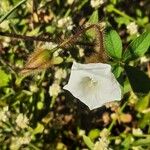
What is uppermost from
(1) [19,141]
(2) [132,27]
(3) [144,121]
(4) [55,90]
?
(2) [132,27]

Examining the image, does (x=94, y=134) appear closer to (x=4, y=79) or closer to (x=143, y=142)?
(x=143, y=142)

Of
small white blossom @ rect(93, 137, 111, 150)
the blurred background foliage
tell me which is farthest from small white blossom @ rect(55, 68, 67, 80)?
small white blossom @ rect(93, 137, 111, 150)

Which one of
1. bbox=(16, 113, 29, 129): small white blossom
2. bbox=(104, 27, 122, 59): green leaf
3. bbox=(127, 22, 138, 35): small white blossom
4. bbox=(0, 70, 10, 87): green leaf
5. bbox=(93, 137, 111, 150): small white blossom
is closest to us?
bbox=(104, 27, 122, 59): green leaf

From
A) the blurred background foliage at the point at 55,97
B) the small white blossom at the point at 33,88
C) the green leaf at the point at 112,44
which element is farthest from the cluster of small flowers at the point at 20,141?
the green leaf at the point at 112,44

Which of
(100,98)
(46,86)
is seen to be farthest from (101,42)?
(46,86)

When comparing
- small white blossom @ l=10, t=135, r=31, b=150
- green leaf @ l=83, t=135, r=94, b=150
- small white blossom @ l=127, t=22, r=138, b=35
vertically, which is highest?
small white blossom @ l=127, t=22, r=138, b=35

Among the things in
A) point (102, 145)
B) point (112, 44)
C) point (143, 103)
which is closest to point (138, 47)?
point (112, 44)

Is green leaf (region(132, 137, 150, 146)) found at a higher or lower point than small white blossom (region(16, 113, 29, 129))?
lower

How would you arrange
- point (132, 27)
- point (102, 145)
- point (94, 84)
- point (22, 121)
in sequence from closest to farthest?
point (94, 84) → point (102, 145) → point (22, 121) → point (132, 27)

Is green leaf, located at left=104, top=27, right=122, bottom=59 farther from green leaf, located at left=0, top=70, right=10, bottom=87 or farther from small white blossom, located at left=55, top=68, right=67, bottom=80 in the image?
green leaf, located at left=0, top=70, right=10, bottom=87
